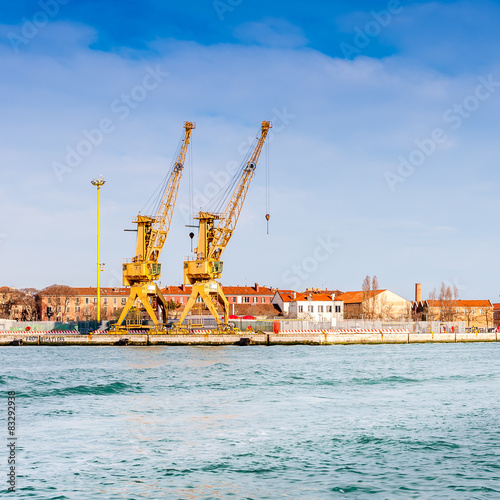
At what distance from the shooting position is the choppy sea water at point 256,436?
13.6m

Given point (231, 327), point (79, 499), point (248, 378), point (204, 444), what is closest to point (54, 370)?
point (248, 378)

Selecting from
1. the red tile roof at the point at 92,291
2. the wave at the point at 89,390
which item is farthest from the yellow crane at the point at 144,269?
the red tile roof at the point at 92,291

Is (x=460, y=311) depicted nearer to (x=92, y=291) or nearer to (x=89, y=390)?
(x=92, y=291)

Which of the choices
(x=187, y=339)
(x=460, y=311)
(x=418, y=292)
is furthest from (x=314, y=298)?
(x=187, y=339)

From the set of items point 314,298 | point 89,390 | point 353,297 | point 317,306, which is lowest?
point 89,390

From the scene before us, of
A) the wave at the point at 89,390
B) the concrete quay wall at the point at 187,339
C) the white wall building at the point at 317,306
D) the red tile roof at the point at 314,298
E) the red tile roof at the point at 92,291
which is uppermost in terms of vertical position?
the red tile roof at the point at 92,291

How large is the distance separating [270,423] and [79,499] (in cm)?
892

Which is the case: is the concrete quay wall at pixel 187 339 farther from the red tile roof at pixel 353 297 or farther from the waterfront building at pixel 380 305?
the red tile roof at pixel 353 297

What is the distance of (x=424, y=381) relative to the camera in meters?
33.7

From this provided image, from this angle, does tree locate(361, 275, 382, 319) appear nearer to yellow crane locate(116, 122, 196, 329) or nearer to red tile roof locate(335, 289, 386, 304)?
red tile roof locate(335, 289, 386, 304)

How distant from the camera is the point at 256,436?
60.8 ft

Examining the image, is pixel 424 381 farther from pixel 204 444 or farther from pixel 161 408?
pixel 204 444

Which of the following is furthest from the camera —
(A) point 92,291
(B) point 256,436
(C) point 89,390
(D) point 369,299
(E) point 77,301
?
(A) point 92,291

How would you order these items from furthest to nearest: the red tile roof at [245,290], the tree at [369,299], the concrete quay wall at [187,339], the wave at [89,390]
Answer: the red tile roof at [245,290] < the tree at [369,299] < the concrete quay wall at [187,339] < the wave at [89,390]
